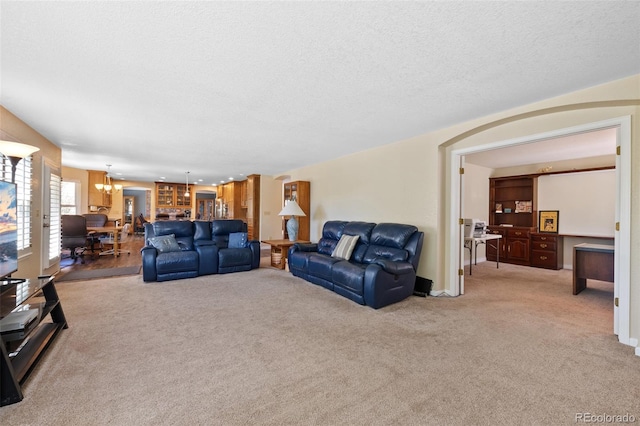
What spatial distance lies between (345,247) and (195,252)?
9.11 feet

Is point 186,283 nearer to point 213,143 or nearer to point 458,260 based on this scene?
point 213,143

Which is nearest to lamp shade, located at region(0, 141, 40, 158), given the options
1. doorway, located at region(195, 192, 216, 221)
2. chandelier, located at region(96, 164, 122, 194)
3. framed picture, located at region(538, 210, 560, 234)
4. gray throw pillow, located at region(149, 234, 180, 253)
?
gray throw pillow, located at region(149, 234, 180, 253)

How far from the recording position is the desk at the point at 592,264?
3809 mm

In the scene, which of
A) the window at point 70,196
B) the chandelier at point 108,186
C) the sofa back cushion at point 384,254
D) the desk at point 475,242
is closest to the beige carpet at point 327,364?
the sofa back cushion at point 384,254

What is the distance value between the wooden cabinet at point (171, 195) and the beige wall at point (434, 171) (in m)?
7.85

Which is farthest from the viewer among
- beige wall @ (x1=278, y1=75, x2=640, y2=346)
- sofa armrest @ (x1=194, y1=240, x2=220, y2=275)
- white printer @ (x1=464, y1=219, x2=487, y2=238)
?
white printer @ (x1=464, y1=219, x2=487, y2=238)

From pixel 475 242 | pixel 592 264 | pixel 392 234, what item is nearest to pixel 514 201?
pixel 475 242

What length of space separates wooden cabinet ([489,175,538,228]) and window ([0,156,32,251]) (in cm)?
908

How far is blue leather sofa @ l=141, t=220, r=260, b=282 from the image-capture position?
15.2 ft

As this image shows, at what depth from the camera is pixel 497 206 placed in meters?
7.04

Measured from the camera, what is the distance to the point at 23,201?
357cm

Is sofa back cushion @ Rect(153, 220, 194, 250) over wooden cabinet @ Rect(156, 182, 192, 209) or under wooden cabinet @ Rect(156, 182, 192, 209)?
under

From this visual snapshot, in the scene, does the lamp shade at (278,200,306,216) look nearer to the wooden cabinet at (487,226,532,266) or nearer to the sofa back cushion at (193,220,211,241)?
the sofa back cushion at (193,220,211,241)

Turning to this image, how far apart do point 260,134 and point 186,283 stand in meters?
2.76
